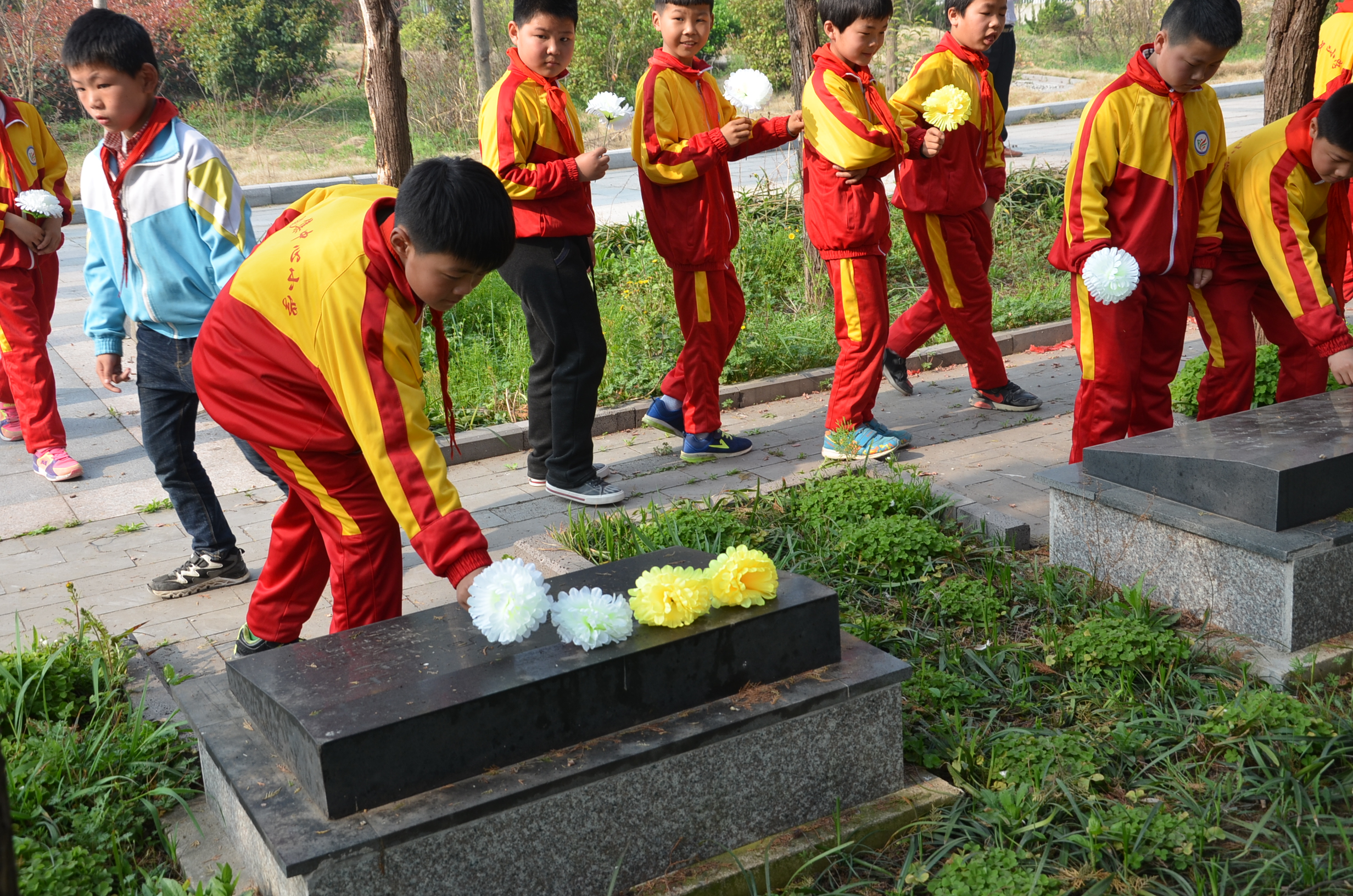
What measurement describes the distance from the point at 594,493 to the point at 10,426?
354 cm

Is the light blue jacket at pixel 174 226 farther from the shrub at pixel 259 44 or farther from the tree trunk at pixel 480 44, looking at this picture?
the shrub at pixel 259 44

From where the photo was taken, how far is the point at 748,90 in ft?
18.3

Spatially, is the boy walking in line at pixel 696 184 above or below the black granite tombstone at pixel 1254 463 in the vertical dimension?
above

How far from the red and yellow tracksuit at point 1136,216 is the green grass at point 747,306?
271cm

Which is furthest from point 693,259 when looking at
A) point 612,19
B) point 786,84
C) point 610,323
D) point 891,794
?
point 786,84

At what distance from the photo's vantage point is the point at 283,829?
85.0 inches

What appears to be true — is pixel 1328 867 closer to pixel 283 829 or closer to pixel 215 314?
pixel 283 829

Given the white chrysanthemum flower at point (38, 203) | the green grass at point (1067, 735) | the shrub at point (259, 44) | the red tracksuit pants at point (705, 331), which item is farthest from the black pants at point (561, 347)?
the shrub at point (259, 44)

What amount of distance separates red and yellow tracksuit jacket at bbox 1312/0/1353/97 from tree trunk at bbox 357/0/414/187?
4889 millimetres

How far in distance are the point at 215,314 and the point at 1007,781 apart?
91.8 inches

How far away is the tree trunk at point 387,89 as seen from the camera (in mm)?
5684

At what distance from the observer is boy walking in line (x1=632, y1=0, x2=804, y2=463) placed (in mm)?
5062

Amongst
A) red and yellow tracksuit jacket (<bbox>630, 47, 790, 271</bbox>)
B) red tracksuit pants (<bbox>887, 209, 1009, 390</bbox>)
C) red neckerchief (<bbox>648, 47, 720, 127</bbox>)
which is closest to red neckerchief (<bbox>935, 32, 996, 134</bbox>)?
red tracksuit pants (<bbox>887, 209, 1009, 390</bbox>)

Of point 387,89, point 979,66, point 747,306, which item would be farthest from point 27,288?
point 979,66
